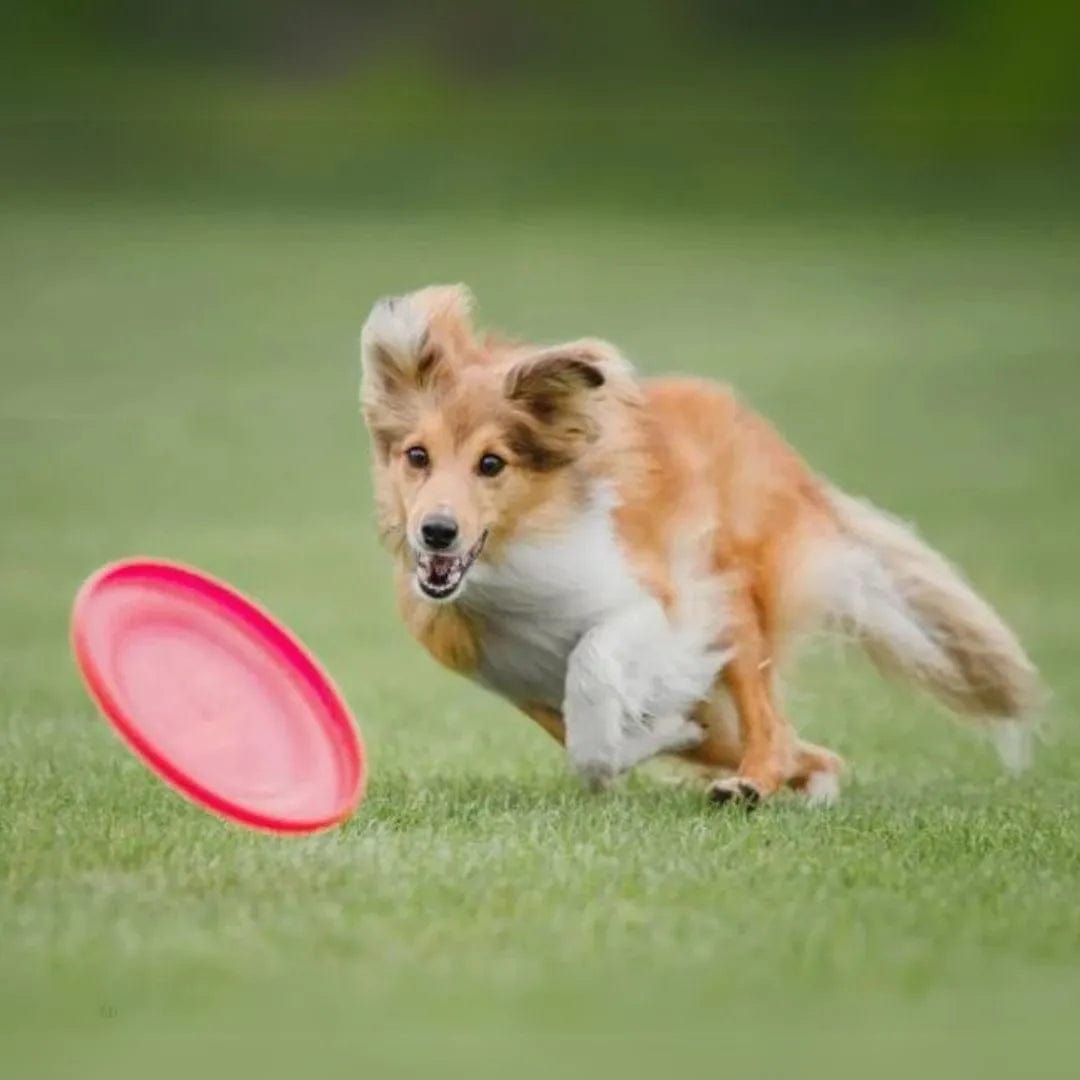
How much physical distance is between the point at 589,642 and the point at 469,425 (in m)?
0.71

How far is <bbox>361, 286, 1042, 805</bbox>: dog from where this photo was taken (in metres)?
7.42

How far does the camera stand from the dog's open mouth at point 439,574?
7188 millimetres

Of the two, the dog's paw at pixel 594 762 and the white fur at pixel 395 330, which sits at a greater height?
the white fur at pixel 395 330

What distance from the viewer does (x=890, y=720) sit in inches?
Result: 403

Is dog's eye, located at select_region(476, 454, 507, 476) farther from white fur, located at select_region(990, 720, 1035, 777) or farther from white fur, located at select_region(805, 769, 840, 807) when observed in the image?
white fur, located at select_region(990, 720, 1035, 777)

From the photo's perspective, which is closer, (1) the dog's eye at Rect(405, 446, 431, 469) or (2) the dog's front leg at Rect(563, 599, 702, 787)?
(1) the dog's eye at Rect(405, 446, 431, 469)

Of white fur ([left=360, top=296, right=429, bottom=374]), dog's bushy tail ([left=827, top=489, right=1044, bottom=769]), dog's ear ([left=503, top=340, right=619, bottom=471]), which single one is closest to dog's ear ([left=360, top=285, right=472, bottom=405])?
white fur ([left=360, top=296, right=429, bottom=374])

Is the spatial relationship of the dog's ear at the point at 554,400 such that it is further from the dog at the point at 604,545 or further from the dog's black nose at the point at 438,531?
the dog's black nose at the point at 438,531

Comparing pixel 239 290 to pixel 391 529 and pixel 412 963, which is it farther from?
pixel 412 963

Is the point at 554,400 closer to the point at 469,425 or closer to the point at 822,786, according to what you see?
the point at 469,425

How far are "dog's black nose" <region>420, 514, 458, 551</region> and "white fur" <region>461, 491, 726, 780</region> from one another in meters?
0.32

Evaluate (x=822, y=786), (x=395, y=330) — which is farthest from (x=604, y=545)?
(x=822, y=786)

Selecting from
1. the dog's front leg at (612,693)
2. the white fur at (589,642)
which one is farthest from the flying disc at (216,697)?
the dog's front leg at (612,693)

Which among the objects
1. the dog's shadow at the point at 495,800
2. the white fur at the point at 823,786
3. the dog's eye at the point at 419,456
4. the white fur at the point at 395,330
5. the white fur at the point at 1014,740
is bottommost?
the dog's shadow at the point at 495,800
